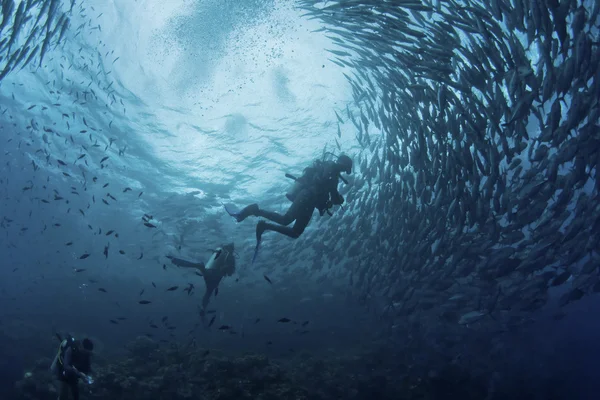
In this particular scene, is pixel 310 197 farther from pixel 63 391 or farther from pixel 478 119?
pixel 63 391

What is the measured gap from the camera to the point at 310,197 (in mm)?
8414

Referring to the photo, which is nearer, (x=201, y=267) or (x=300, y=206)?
(x=300, y=206)

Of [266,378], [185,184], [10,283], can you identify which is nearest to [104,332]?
[185,184]

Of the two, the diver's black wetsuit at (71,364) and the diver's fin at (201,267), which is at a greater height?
the diver's fin at (201,267)

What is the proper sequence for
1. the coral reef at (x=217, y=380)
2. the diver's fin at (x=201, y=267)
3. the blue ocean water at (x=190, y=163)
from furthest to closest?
1. the blue ocean water at (x=190, y=163)
2. the coral reef at (x=217, y=380)
3. the diver's fin at (x=201, y=267)

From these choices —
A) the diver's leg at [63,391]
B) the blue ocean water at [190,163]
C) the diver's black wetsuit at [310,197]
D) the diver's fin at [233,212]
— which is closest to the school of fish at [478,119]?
the blue ocean water at [190,163]

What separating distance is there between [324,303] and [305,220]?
2348 centimetres

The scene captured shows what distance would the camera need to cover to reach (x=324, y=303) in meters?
30.3

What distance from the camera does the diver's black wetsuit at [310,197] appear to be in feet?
27.5

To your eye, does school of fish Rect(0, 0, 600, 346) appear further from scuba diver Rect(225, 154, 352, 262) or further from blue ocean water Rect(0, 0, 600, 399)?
scuba diver Rect(225, 154, 352, 262)

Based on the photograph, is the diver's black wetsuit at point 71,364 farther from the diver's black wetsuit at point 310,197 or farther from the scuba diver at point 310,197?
the diver's black wetsuit at point 310,197

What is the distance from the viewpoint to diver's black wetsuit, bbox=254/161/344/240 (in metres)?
8.38

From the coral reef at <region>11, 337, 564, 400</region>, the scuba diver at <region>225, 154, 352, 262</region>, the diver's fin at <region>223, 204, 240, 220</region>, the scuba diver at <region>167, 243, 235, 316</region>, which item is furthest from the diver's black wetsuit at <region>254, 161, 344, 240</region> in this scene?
the coral reef at <region>11, 337, 564, 400</region>

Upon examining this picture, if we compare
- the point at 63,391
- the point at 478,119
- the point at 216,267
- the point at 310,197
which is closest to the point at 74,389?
the point at 63,391
